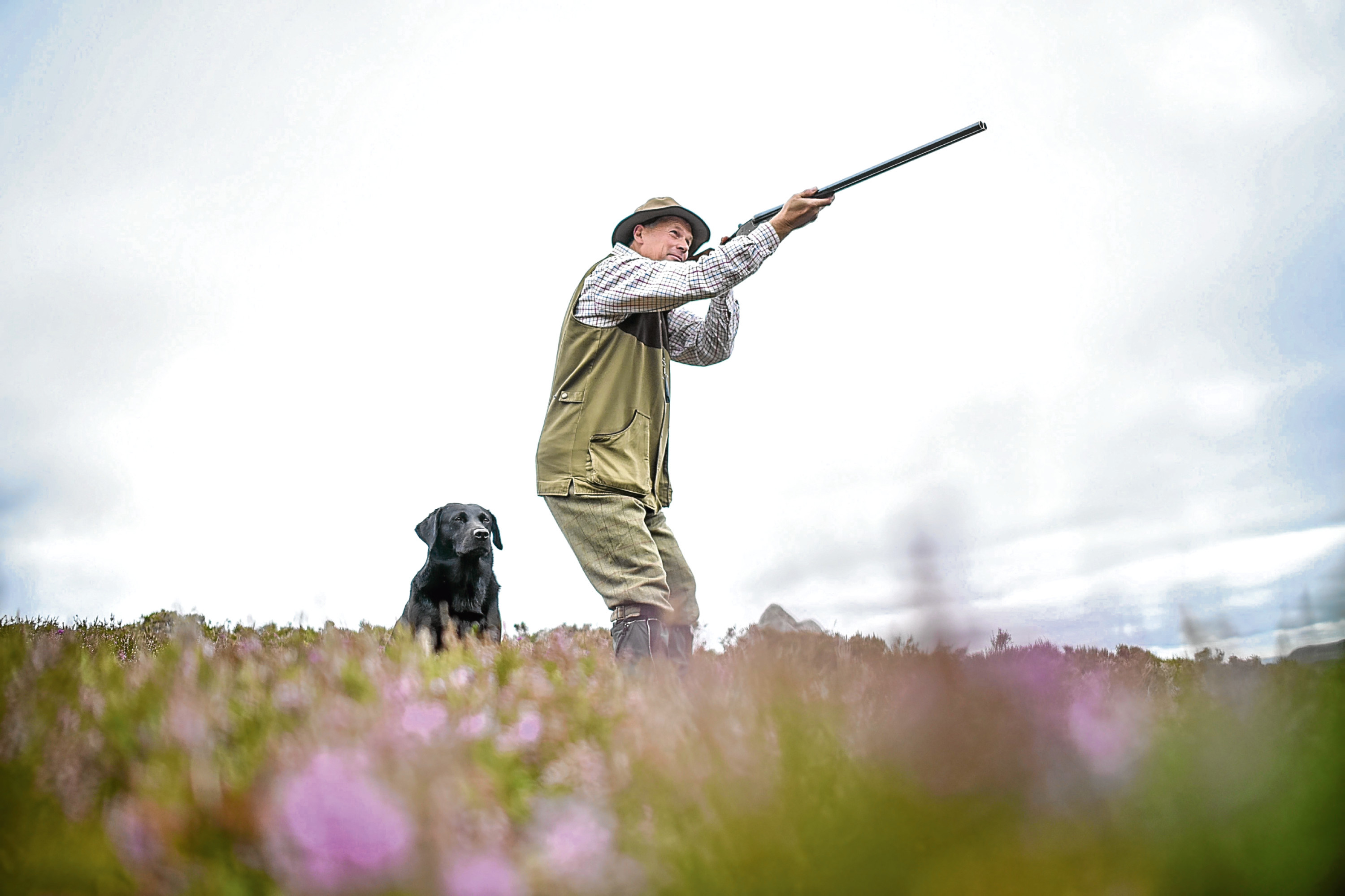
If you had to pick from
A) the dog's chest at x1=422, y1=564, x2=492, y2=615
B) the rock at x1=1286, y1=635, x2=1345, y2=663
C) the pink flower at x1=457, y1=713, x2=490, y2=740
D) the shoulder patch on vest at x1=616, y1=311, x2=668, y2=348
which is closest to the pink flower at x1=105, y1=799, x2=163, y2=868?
the pink flower at x1=457, y1=713, x2=490, y2=740

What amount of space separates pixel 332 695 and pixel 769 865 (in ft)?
5.48

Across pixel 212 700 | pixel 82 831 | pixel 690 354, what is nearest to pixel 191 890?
pixel 82 831

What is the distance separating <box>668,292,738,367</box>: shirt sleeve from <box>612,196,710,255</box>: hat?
1.72 feet

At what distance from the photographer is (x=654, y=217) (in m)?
6.58

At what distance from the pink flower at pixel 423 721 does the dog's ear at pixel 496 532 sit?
652 centimetres

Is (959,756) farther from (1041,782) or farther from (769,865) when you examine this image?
(769,865)

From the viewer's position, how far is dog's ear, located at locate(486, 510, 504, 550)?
9062 mm

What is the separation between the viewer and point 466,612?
28.2 feet

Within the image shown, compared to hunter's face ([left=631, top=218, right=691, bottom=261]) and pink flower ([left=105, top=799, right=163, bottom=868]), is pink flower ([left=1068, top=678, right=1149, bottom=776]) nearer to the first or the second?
pink flower ([left=105, top=799, right=163, bottom=868])

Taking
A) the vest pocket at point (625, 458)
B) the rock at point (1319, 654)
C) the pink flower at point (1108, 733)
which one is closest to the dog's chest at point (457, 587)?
the vest pocket at point (625, 458)

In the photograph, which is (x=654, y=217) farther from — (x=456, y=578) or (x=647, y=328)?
(x=456, y=578)

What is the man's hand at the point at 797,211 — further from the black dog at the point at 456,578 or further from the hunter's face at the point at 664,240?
the black dog at the point at 456,578

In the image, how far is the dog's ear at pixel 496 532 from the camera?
9.06 m

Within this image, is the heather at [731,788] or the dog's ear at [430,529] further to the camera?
the dog's ear at [430,529]
